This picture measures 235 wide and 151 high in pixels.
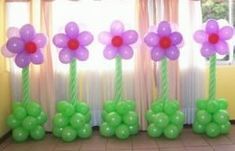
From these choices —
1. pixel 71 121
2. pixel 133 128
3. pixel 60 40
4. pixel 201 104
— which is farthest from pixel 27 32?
pixel 201 104

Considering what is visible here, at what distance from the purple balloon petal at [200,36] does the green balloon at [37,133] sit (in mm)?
2354

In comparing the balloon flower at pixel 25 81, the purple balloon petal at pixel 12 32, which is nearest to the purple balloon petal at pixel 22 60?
the balloon flower at pixel 25 81

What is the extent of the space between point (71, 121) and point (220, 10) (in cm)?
271

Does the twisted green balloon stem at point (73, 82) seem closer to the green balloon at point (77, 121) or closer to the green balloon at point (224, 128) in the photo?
the green balloon at point (77, 121)

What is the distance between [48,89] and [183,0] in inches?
87.2

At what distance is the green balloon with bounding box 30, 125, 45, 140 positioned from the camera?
463 cm

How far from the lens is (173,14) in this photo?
15.6 ft

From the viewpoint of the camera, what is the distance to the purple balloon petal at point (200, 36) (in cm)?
451

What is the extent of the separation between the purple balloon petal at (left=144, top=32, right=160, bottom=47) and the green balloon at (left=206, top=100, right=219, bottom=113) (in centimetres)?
106

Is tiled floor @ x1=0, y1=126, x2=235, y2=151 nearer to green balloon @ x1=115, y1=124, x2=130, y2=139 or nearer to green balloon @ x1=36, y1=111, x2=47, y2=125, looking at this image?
A: green balloon @ x1=115, y1=124, x2=130, y2=139

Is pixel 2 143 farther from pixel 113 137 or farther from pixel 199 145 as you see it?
pixel 199 145

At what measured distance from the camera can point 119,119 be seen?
4.54m

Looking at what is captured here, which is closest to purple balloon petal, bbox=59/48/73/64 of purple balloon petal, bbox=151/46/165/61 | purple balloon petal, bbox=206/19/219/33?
purple balloon petal, bbox=151/46/165/61

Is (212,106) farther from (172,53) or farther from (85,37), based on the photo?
(85,37)
